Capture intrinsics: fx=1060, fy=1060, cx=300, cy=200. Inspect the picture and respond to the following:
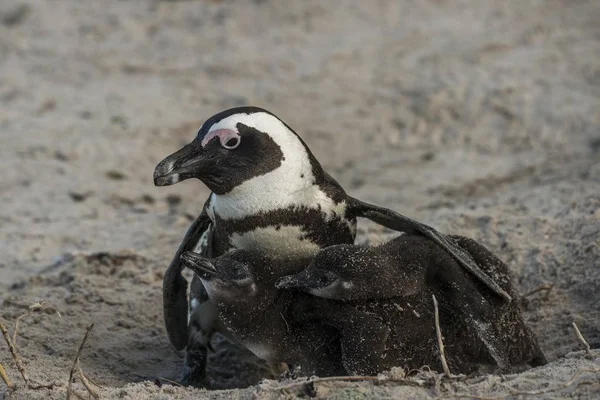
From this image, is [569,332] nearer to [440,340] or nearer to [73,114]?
[440,340]

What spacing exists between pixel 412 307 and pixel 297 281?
1.43ft

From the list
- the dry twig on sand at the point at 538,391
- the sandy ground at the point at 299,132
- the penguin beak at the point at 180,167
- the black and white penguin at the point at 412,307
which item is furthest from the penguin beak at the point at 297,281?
the dry twig on sand at the point at 538,391

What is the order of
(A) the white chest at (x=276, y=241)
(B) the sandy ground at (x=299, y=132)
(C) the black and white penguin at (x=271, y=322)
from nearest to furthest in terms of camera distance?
(C) the black and white penguin at (x=271, y=322) < (A) the white chest at (x=276, y=241) < (B) the sandy ground at (x=299, y=132)

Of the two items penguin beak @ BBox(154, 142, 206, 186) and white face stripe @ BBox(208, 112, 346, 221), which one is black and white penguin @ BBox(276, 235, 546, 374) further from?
penguin beak @ BBox(154, 142, 206, 186)

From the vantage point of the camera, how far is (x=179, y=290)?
4.34m

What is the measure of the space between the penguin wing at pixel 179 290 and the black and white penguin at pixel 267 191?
8.8 inches

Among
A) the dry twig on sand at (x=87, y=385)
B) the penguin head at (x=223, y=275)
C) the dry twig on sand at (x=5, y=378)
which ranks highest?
the penguin head at (x=223, y=275)

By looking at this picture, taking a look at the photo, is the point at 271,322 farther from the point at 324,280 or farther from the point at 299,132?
the point at 299,132

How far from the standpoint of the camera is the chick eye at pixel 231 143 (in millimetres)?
3828

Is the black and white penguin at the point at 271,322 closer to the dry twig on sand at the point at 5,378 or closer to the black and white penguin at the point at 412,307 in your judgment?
the black and white penguin at the point at 412,307

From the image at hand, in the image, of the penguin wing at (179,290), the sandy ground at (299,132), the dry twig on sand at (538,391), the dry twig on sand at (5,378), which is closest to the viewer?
the dry twig on sand at (538,391)

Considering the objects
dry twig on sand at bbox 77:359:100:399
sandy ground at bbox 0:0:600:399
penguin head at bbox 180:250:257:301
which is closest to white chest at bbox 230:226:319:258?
penguin head at bbox 180:250:257:301

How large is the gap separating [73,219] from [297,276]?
2839 mm

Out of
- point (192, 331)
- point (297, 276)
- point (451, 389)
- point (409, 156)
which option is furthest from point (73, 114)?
point (451, 389)
